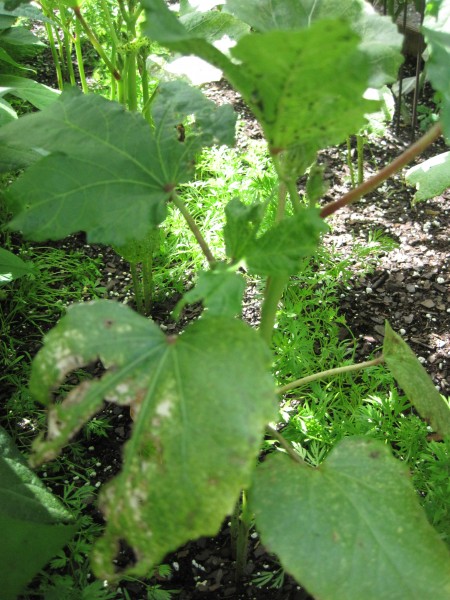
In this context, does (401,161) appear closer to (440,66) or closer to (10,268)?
(440,66)

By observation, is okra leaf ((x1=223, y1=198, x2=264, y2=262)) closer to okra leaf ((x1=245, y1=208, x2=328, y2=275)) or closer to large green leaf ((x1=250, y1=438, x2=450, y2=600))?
okra leaf ((x1=245, y1=208, x2=328, y2=275))

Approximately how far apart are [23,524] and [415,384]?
0.73 metres

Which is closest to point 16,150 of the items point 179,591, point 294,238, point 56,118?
point 56,118

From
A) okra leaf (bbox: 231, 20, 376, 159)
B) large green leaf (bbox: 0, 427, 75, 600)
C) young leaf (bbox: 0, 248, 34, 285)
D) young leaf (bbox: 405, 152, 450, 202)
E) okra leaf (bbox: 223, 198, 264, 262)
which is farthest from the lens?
young leaf (bbox: 405, 152, 450, 202)

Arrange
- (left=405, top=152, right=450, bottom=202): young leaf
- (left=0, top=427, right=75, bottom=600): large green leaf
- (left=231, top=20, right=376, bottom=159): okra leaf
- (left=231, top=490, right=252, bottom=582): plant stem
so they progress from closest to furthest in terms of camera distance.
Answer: (left=231, top=20, right=376, bottom=159): okra leaf < (left=0, top=427, right=75, bottom=600): large green leaf < (left=231, top=490, right=252, bottom=582): plant stem < (left=405, top=152, right=450, bottom=202): young leaf

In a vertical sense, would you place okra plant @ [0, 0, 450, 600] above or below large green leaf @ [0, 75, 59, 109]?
below

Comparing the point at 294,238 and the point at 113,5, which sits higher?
the point at 113,5

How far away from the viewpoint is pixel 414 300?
215 cm

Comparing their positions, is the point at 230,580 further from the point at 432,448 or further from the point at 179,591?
the point at 432,448

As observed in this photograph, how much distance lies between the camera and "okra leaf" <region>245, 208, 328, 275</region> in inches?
33.2

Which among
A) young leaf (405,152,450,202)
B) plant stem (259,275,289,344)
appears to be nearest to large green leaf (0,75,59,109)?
young leaf (405,152,450,202)

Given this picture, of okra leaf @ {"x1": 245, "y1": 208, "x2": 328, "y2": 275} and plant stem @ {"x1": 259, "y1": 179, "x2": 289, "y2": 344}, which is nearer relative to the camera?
okra leaf @ {"x1": 245, "y1": 208, "x2": 328, "y2": 275}

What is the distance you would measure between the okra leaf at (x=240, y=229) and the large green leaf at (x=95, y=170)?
0.36 ft

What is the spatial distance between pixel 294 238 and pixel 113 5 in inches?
110
